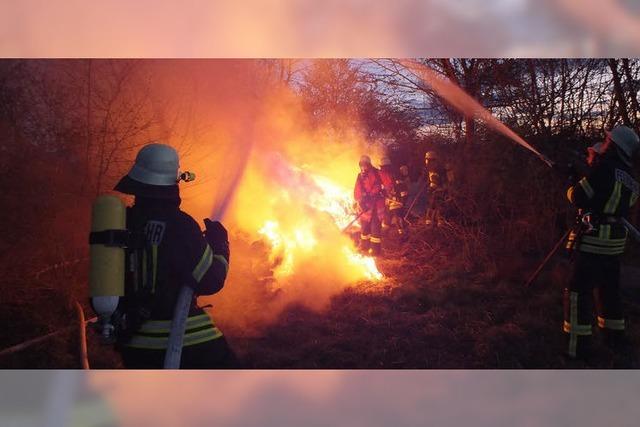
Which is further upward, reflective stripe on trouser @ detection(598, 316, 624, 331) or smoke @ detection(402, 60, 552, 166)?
smoke @ detection(402, 60, 552, 166)

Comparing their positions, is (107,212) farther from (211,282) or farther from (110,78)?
(110,78)

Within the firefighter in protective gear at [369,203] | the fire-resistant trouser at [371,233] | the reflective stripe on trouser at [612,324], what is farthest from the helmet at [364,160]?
the reflective stripe on trouser at [612,324]

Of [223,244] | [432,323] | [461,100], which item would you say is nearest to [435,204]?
[461,100]

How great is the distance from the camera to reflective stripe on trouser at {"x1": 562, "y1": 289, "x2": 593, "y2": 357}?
3848 millimetres

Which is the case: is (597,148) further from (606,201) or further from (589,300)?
(589,300)

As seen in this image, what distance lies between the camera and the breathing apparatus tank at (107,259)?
2.89m

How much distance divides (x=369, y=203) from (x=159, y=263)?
6.22ft

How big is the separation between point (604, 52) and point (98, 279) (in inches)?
163

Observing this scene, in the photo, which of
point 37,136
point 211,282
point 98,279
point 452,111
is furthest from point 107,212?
point 452,111

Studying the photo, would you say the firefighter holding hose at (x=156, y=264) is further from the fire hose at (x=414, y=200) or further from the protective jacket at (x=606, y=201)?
the protective jacket at (x=606, y=201)

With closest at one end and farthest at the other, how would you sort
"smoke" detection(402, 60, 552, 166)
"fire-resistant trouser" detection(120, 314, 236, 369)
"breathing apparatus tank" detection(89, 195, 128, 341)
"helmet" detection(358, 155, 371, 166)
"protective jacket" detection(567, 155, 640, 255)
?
"breathing apparatus tank" detection(89, 195, 128, 341)
"fire-resistant trouser" detection(120, 314, 236, 369)
"protective jacket" detection(567, 155, 640, 255)
"smoke" detection(402, 60, 552, 166)
"helmet" detection(358, 155, 371, 166)

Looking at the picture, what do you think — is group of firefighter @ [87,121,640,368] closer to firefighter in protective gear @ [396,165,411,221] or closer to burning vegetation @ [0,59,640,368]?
firefighter in protective gear @ [396,165,411,221]

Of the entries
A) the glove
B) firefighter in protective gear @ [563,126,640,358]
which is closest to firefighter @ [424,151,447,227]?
firefighter in protective gear @ [563,126,640,358]

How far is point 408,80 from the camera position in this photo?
13.2 ft
